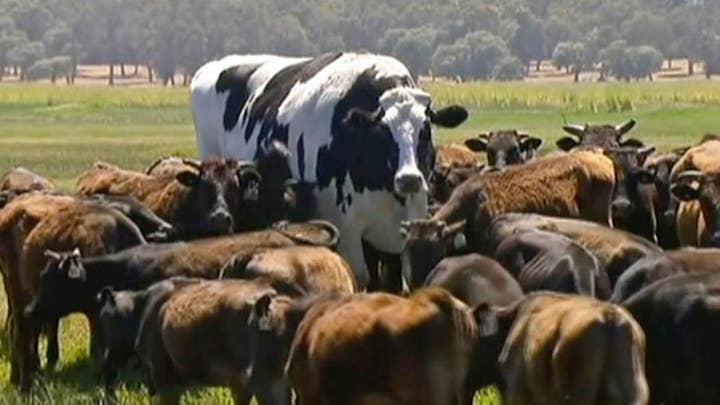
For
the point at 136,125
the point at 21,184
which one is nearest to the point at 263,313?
the point at 21,184

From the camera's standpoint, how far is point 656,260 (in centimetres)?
1258

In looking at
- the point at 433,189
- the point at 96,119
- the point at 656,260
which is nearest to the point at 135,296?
the point at 656,260

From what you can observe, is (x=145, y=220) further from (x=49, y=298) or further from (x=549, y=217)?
(x=549, y=217)

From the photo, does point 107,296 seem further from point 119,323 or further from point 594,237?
point 594,237

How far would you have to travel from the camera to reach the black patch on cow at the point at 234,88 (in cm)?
2052

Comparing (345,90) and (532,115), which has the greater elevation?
(345,90)

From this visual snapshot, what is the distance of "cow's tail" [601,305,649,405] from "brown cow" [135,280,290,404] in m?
2.11

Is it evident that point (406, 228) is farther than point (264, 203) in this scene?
No

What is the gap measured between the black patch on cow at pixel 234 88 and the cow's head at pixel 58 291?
615cm

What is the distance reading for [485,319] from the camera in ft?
36.4

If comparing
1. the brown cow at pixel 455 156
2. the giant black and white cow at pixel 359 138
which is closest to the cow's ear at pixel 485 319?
the giant black and white cow at pixel 359 138

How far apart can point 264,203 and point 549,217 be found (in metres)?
2.88

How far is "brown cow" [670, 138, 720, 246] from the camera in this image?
16.7 m

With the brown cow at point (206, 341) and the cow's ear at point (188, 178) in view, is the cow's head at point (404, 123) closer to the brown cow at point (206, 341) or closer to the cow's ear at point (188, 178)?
the cow's ear at point (188, 178)
